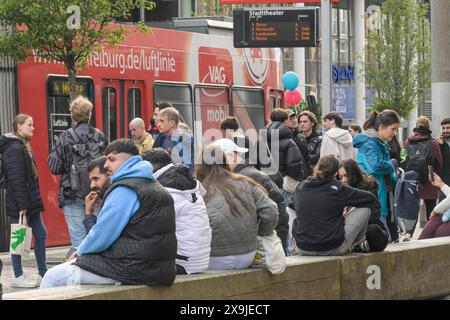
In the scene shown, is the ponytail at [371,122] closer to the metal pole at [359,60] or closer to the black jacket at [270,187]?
the black jacket at [270,187]

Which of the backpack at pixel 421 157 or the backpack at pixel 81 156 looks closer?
the backpack at pixel 81 156

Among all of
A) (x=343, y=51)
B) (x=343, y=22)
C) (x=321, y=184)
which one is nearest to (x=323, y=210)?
(x=321, y=184)

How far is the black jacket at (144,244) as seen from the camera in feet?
27.0

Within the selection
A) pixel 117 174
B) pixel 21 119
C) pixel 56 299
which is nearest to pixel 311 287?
pixel 117 174

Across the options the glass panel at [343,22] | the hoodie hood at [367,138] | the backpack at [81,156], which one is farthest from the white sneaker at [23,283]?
the glass panel at [343,22]

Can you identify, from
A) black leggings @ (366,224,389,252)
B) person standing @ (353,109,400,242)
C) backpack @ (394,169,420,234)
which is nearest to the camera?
black leggings @ (366,224,389,252)

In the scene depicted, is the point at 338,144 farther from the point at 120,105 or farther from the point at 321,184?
the point at 120,105

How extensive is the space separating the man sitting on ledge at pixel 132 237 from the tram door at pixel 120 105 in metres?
10.5

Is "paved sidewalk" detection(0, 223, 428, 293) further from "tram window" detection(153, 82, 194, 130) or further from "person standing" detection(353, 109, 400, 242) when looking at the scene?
"person standing" detection(353, 109, 400, 242)

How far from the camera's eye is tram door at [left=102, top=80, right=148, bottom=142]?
61.9 feet

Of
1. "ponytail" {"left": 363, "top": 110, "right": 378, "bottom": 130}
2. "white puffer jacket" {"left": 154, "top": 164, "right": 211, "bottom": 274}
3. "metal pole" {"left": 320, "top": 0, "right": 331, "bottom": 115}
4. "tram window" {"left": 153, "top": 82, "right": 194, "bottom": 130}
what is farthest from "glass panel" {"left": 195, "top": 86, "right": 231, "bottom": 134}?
"white puffer jacket" {"left": 154, "top": 164, "right": 211, "bottom": 274}

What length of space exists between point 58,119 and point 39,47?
1.19 metres

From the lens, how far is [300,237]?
1115 cm

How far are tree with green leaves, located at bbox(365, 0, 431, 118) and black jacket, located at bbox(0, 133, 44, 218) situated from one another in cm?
4234
